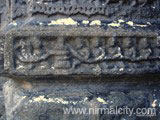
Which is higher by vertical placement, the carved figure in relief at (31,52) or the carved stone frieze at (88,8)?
the carved stone frieze at (88,8)

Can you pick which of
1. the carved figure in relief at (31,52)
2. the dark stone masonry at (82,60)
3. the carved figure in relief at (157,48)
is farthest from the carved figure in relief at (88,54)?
the carved figure in relief at (157,48)

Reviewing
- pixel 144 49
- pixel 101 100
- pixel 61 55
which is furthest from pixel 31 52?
pixel 144 49

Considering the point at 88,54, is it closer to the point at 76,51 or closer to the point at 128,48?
the point at 76,51

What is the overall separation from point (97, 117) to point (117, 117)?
82mm

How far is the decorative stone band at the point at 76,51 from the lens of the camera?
997 mm

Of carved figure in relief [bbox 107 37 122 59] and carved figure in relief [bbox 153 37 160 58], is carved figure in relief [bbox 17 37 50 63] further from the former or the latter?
carved figure in relief [bbox 153 37 160 58]

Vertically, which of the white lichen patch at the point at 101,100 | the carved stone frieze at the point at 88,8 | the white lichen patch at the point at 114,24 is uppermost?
the carved stone frieze at the point at 88,8

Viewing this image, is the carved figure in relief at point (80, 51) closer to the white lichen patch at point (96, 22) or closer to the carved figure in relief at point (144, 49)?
the white lichen patch at point (96, 22)

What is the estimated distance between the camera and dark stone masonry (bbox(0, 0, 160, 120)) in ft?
3.28

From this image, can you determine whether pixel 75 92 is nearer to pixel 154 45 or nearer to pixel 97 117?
pixel 97 117

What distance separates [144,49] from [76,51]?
271mm

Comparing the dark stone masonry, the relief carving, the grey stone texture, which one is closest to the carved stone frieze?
the dark stone masonry

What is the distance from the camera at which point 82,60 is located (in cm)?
101

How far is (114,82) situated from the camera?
3.57ft
